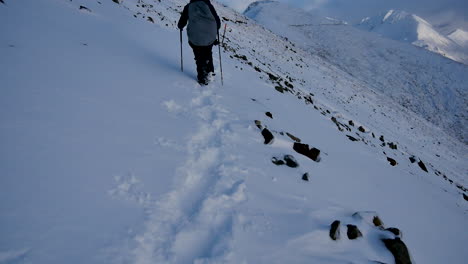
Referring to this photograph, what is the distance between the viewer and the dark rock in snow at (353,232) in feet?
10.1

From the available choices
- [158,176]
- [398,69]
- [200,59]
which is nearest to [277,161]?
[158,176]

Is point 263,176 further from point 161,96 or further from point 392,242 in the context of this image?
point 161,96

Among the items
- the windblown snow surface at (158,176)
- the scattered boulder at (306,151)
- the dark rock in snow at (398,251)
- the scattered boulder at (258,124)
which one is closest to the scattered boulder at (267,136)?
the windblown snow surface at (158,176)

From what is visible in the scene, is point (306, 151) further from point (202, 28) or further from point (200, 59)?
point (202, 28)

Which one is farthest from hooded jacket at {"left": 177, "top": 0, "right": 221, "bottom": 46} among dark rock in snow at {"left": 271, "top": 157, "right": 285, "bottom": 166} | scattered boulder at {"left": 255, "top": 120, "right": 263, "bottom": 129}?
dark rock in snow at {"left": 271, "top": 157, "right": 285, "bottom": 166}

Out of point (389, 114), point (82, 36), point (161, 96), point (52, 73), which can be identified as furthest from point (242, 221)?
point (389, 114)

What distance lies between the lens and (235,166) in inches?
150

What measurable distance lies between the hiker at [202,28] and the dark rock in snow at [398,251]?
5.79 m

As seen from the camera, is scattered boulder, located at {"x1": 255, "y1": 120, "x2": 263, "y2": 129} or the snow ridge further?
scattered boulder, located at {"x1": 255, "y1": 120, "x2": 263, "y2": 129}

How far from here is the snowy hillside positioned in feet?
104

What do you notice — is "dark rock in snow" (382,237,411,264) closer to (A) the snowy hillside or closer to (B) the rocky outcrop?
(B) the rocky outcrop

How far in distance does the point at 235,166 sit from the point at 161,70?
4486 millimetres

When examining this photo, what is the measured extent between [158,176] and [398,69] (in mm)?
46768

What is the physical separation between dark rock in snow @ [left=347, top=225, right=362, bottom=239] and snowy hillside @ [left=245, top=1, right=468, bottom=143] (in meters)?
30.6
